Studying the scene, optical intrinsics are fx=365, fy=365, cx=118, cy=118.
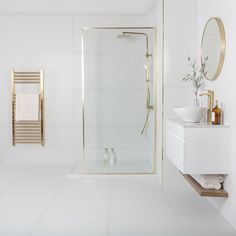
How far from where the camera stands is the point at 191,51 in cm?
382

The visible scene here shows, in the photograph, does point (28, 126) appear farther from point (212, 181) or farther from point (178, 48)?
point (212, 181)

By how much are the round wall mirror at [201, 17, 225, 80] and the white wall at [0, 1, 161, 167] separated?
68.0 inches

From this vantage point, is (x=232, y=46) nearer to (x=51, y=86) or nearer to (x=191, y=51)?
(x=191, y=51)

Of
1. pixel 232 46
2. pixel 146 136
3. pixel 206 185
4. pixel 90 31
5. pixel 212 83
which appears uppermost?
pixel 90 31

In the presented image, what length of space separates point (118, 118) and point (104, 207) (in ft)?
4.52

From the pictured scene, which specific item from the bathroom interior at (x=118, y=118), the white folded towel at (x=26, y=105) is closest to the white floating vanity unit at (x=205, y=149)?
the bathroom interior at (x=118, y=118)

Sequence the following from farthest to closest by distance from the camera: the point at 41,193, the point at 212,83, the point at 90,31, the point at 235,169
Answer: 1. the point at 90,31
2. the point at 41,193
3. the point at 212,83
4. the point at 235,169

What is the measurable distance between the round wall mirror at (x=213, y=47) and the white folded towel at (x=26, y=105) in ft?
8.01

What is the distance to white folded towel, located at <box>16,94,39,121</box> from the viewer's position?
196 inches

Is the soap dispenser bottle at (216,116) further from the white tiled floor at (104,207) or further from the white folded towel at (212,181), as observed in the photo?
the white tiled floor at (104,207)

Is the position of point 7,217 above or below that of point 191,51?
below

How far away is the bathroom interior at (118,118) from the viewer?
285cm

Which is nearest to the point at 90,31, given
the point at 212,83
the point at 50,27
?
the point at 50,27

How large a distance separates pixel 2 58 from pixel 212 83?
3055mm
